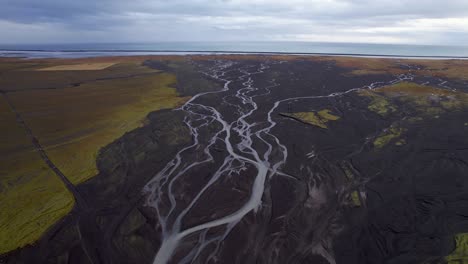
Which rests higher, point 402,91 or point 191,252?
point 402,91

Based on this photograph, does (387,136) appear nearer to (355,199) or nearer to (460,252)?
(355,199)

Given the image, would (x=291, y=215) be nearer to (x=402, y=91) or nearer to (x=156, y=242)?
(x=156, y=242)

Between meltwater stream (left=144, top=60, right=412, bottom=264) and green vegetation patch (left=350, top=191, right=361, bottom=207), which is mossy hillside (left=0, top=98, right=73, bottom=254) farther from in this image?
green vegetation patch (left=350, top=191, right=361, bottom=207)

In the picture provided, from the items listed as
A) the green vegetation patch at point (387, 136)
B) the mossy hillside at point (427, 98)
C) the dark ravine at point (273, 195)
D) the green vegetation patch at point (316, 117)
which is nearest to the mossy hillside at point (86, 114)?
the dark ravine at point (273, 195)

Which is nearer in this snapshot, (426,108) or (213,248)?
(213,248)

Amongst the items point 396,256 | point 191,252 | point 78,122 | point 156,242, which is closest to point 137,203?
point 156,242

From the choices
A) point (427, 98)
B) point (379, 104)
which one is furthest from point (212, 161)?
point (427, 98)

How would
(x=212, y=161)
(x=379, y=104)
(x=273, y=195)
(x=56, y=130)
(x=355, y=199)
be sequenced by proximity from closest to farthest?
(x=355, y=199) → (x=273, y=195) → (x=212, y=161) → (x=56, y=130) → (x=379, y=104)
